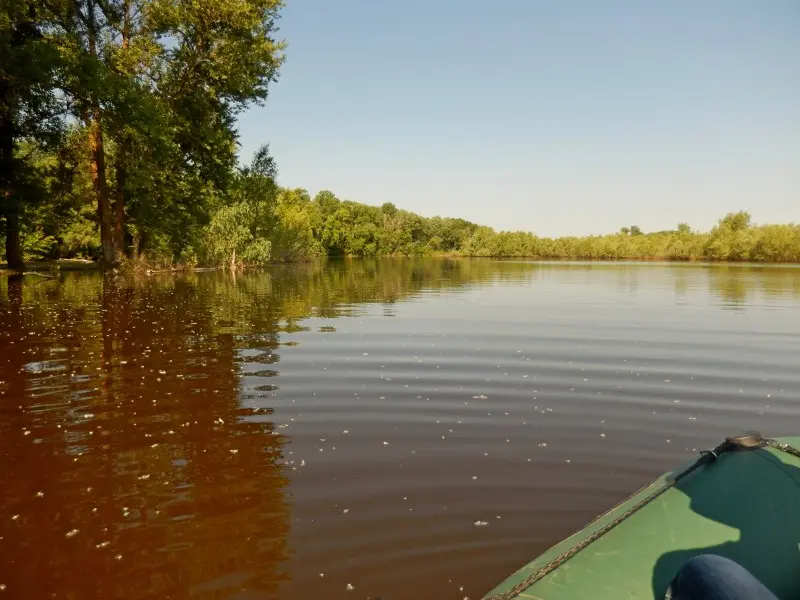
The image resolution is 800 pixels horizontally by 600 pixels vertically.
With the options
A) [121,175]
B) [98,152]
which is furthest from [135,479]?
[121,175]

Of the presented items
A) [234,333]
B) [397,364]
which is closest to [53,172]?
[234,333]

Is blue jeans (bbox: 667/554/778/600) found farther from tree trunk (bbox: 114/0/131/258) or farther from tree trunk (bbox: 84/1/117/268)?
tree trunk (bbox: 114/0/131/258)

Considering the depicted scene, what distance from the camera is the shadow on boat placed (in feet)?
10.3

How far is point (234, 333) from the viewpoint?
16.6m

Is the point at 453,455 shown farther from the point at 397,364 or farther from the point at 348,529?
the point at 397,364

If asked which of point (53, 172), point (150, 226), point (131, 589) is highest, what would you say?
point (53, 172)

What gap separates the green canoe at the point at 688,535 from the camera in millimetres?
2969

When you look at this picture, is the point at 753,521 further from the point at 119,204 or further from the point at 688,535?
the point at 119,204

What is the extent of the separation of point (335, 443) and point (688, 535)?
491 cm

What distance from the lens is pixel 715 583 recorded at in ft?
8.48

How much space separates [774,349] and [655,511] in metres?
13.5

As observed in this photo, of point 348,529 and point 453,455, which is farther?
point 453,455

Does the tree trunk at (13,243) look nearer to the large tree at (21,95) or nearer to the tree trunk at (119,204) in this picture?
the large tree at (21,95)

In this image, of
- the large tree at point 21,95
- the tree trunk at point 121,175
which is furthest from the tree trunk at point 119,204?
the large tree at point 21,95
